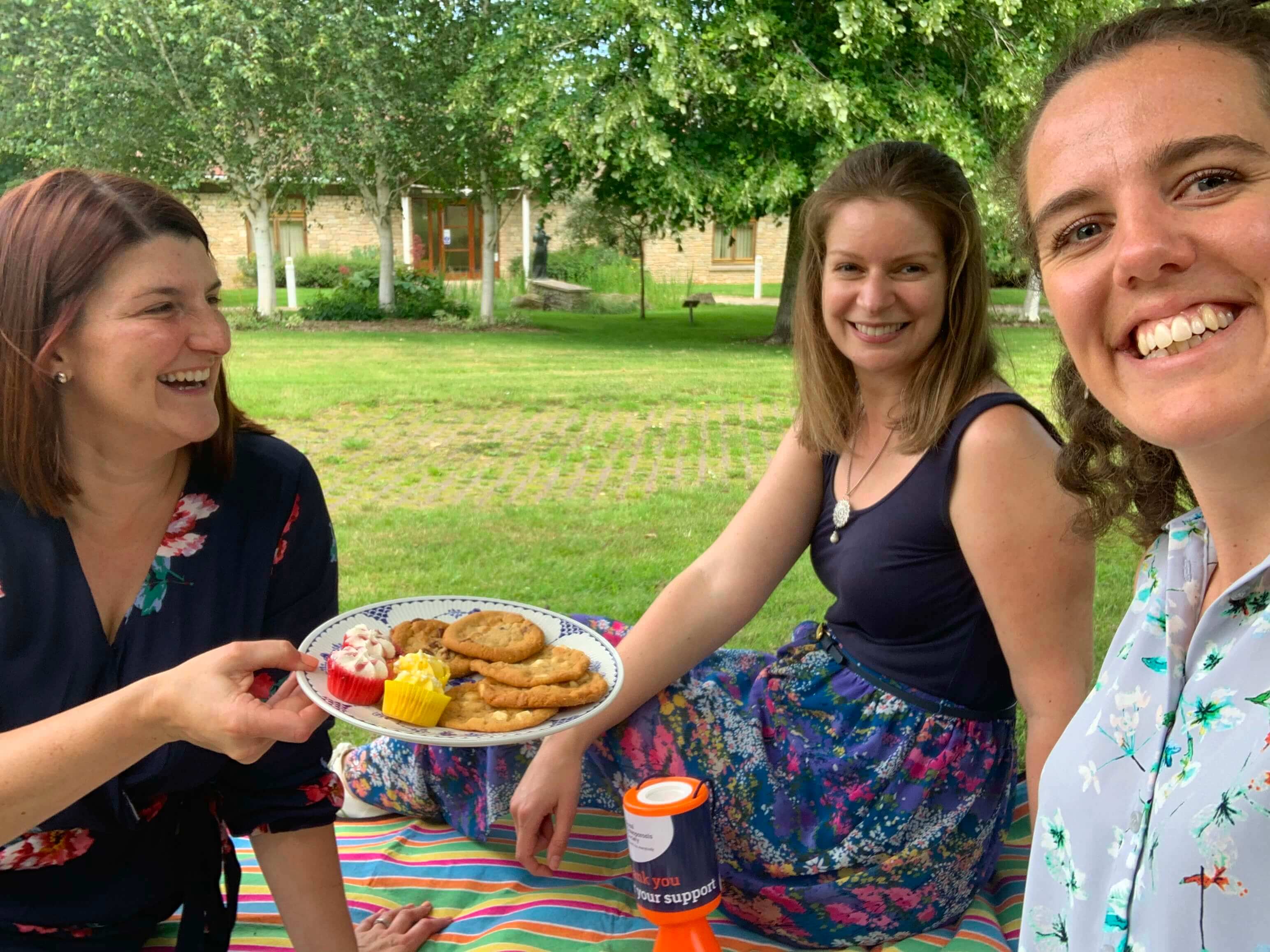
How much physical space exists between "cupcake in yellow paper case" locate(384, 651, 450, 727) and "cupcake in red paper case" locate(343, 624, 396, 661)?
1.7 inches

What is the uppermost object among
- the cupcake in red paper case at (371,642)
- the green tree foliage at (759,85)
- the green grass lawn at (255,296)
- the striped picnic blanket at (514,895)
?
the green tree foliage at (759,85)

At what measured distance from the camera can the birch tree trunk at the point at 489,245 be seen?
15141 mm

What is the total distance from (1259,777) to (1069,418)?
2.29ft

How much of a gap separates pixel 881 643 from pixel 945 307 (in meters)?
0.63

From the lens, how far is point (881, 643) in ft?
6.51

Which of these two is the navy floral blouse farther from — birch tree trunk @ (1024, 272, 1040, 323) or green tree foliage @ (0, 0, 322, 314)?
birch tree trunk @ (1024, 272, 1040, 323)

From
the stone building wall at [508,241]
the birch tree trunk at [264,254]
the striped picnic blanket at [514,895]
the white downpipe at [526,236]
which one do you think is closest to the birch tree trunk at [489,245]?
the birch tree trunk at [264,254]

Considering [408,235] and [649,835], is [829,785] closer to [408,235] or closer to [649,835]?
[649,835]

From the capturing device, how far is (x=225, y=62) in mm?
12844

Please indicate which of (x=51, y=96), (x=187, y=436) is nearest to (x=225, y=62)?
(x=51, y=96)

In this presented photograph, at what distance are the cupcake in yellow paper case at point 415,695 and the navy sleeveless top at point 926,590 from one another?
78cm

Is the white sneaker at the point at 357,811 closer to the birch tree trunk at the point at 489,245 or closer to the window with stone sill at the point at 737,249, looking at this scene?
the birch tree trunk at the point at 489,245

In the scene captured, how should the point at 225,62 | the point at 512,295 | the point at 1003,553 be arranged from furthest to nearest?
the point at 512,295 → the point at 225,62 → the point at 1003,553

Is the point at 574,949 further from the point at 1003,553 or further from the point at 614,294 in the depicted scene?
the point at 614,294
